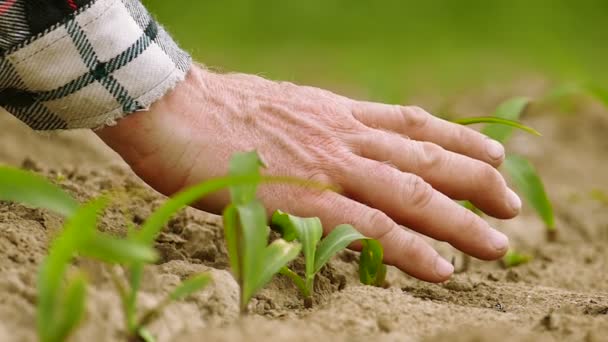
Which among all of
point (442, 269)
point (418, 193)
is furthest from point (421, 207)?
point (442, 269)

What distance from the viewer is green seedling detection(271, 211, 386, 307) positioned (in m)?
1.45

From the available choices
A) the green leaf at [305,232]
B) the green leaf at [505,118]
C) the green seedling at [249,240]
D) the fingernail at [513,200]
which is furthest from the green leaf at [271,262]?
the green leaf at [505,118]

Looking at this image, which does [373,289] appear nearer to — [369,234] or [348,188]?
[369,234]

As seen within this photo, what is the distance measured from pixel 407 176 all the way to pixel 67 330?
33.6 inches

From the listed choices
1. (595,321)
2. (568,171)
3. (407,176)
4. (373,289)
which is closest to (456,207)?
(407,176)

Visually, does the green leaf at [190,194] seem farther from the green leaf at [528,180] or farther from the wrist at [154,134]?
the green leaf at [528,180]

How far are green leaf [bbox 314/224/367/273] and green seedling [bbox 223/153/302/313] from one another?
Result: 15 cm

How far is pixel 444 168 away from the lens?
5.81ft

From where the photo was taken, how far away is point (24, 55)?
5.00 feet

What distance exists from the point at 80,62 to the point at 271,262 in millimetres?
556

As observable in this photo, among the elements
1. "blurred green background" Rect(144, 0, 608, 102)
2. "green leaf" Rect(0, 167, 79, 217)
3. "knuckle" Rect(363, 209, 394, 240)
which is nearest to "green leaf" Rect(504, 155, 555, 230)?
"knuckle" Rect(363, 209, 394, 240)

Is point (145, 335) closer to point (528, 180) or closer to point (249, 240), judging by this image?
point (249, 240)

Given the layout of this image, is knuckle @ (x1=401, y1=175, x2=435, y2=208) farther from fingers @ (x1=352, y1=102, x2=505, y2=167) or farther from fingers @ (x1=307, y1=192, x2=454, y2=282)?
fingers @ (x1=352, y1=102, x2=505, y2=167)

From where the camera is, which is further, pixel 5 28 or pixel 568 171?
pixel 568 171
